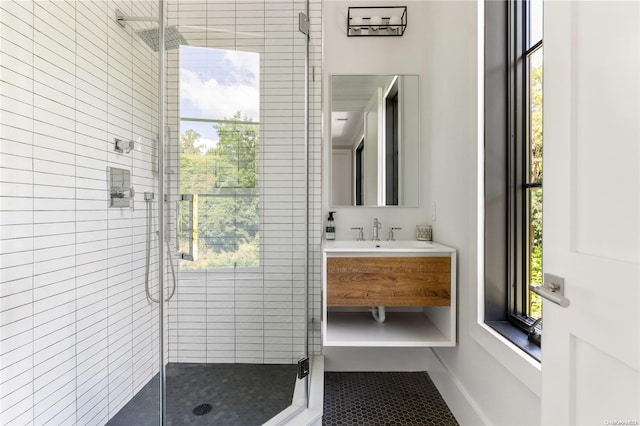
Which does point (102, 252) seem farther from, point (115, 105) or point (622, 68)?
point (622, 68)

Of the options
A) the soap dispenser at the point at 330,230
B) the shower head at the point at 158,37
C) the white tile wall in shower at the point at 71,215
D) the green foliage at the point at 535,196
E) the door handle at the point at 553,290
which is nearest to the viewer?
the door handle at the point at 553,290

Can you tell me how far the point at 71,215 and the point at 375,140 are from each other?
Answer: 1.77 meters

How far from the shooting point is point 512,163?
4.44 ft

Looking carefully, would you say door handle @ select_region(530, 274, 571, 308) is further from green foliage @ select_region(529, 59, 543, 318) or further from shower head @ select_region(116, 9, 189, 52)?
shower head @ select_region(116, 9, 189, 52)

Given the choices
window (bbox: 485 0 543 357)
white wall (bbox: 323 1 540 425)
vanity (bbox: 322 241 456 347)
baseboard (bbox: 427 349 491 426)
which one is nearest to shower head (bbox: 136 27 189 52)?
white wall (bbox: 323 1 540 425)

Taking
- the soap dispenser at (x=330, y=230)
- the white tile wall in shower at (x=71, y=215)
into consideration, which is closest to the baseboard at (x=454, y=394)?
the soap dispenser at (x=330, y=230)

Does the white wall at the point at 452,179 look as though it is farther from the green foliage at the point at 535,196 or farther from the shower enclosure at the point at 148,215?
the shower enclosure at the point at 148,215

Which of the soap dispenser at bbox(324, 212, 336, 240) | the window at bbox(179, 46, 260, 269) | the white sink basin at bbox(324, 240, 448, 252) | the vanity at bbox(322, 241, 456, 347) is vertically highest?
the window at bbox(179, 46, 260, 269)

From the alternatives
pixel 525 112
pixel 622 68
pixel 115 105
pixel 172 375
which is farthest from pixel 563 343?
pixel 115 105

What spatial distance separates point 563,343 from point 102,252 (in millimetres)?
1787

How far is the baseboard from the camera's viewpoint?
1.41 m

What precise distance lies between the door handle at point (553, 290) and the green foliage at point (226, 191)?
1275 mm

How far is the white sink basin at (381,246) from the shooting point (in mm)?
1614

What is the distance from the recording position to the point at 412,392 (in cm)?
182
